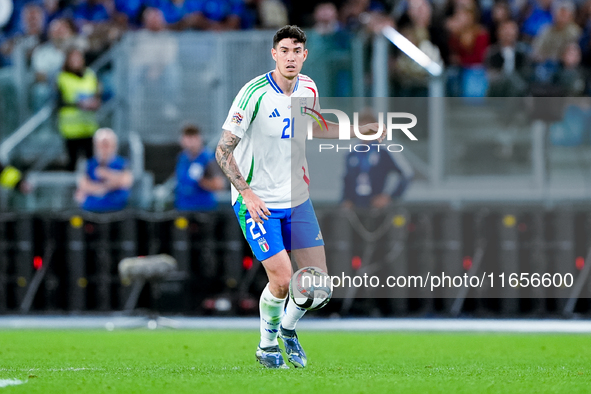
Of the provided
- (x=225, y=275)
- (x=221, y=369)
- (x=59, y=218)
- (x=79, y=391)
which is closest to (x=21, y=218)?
(x=59, y=218)

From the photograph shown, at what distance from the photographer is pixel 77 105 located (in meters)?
15.5

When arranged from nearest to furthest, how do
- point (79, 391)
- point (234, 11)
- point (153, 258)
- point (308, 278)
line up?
point (79, 391) → point (308, 278) → point (153, 258) → point (234, 11)

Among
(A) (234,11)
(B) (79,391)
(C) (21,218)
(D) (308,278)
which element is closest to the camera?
(B) (79,391)

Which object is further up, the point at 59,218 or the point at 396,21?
the point at 396,21

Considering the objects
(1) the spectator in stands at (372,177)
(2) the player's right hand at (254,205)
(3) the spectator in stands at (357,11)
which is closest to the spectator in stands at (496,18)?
(3) the spectator in stands at (357,11)

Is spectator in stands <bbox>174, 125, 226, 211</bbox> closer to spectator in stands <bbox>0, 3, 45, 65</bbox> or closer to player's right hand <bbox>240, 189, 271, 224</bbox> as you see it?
spectator in stands <bbox>0, 3, 45, 65</bbox>

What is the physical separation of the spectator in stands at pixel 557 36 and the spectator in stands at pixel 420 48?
1.44 metres

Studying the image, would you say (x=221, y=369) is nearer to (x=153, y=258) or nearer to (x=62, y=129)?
(x=153, y=258)

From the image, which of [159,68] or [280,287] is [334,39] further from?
[280,287]

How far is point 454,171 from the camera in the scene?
14.7m

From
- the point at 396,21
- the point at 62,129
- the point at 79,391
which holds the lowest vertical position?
the point at 79,391

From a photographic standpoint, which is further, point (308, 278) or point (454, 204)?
point (454, 204)

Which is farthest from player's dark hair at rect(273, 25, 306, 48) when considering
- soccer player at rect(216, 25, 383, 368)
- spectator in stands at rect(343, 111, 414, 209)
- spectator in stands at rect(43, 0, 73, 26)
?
spectator in stands at rect(43, 0, 73, 26)

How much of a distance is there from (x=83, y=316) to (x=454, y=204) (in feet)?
17.5
